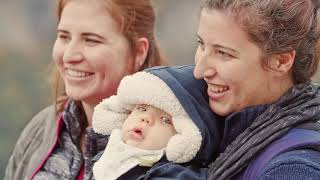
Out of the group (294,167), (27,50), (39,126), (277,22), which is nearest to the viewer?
(294,167)

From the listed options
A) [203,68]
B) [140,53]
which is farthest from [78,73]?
[203,68]

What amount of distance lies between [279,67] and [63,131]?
1284 millimetres

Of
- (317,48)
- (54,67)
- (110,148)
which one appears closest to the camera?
(317,48)

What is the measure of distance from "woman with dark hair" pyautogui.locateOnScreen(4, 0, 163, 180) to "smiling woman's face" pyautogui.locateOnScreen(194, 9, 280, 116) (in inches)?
34.7

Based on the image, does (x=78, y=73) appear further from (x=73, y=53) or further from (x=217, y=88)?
(x=217, y=88)

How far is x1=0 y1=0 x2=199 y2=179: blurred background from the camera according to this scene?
5648 mm

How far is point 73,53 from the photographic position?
3.03 meters

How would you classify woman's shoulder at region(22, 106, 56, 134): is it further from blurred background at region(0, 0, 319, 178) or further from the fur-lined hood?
blurred background at region(0, 0, 319, 178)

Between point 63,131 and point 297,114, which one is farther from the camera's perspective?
point 63,131

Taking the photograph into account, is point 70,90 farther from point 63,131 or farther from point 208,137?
point 208,137

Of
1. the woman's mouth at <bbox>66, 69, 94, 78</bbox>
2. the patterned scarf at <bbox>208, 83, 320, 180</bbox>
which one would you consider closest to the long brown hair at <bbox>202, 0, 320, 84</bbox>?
the patterned scarf at <bbox>208, 83, 320, 180</bbox>

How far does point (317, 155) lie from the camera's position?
2027 millimetres

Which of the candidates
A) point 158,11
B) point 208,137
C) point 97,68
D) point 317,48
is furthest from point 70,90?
point 317,48

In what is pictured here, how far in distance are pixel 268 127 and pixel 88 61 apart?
1110 mm
